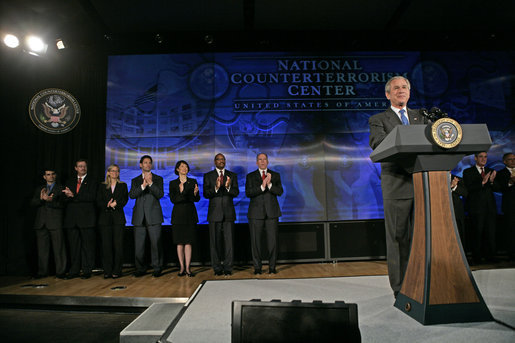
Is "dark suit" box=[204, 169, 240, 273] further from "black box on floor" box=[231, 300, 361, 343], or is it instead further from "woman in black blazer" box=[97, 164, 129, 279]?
"black box on floor" box=[231, 300, 361, 343]

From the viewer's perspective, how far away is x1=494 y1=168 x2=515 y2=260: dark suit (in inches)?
181

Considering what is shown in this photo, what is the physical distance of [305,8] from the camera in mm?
4785

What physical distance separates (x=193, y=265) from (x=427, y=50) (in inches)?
219

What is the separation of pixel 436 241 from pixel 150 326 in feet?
6.10

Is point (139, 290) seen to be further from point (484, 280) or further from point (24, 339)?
point (484, 280)

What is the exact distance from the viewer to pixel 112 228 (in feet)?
14.1

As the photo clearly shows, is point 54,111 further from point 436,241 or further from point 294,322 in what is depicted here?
point 436,241

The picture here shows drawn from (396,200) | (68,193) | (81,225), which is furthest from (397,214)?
(68,193)

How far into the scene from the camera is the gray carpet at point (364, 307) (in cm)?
143

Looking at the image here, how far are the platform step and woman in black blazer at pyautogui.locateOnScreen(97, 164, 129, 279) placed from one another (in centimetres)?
206

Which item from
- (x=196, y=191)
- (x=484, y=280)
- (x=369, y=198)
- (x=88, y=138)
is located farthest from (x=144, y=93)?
(x=484, y=280)

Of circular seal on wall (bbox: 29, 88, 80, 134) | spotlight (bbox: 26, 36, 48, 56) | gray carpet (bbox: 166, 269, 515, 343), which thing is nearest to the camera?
gray carpet (bbox: 166, 269, 515, 343)

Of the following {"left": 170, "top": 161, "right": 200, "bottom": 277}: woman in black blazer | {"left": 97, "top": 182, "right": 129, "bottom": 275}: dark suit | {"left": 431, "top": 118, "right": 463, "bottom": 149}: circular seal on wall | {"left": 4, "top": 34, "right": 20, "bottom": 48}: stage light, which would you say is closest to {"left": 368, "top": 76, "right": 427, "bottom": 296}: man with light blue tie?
{"left": 431, "top": 118, "right": 463, "bottom": 149}: circular seal on wall

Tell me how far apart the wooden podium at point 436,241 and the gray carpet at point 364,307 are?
81 millimetres
